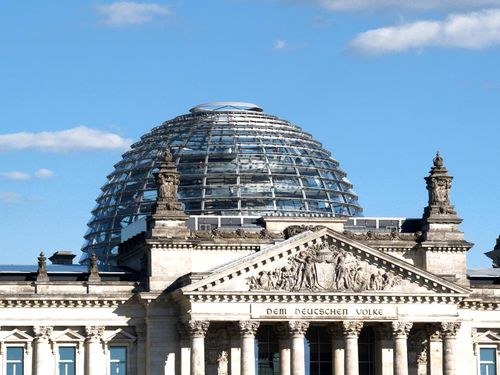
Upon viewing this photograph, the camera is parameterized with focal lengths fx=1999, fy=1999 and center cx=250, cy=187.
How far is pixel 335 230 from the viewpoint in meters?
135

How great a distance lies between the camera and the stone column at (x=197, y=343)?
129 m

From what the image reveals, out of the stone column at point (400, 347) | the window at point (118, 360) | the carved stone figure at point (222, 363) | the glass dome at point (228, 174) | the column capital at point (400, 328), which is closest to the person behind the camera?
the stone column at point (400, 347)

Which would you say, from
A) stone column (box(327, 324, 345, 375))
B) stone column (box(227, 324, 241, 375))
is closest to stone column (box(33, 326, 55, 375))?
stone column (box(227, 324, 241, 375))

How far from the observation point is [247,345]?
129875mm

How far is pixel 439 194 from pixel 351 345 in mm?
13710

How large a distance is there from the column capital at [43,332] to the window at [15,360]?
5.08 ft

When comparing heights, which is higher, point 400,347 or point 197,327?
point 197,327

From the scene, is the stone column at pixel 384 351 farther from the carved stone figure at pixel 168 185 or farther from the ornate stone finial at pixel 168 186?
the carved stone figure at pixel 168 185

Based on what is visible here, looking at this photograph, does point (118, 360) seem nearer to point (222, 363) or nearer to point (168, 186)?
point (222, 363)

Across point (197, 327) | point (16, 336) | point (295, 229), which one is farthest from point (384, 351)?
point (16, 336)

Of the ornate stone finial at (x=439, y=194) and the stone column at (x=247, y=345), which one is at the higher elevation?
the ornate stone finial at (x=439, y=194)

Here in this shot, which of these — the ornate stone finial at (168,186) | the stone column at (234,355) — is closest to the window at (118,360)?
the stone column at (234,355)

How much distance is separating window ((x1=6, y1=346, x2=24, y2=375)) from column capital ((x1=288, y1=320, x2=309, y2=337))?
58.4 ft

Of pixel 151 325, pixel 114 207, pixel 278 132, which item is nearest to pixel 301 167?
pixel 278 132
